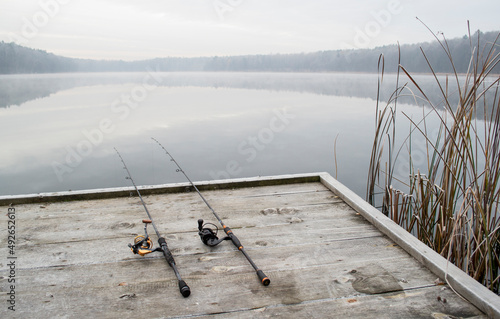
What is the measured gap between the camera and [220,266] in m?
1.46

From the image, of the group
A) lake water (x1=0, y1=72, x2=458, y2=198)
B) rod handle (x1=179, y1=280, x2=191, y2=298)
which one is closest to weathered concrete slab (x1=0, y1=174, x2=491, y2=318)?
rod handle (x1=179, y1=280, x2=191, y2=298)

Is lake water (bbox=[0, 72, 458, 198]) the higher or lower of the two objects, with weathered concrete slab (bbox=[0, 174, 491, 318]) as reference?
lower

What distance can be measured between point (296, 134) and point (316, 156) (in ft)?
Result: 7.46

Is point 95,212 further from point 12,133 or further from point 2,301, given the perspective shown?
point 12,133

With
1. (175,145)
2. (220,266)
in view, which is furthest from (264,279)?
(175,145)

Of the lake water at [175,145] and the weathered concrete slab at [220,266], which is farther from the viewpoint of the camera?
the lake water at [175,145]

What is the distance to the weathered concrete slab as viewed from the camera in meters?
1.20

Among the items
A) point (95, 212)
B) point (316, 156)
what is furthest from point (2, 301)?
point (316, 156)

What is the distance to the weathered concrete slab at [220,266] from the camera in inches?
47.1

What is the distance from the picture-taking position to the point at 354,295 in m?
→ 1.26

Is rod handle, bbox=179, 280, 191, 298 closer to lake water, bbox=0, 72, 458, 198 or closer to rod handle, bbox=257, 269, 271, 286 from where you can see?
rod handle, bbox=257, 269, 271, 286

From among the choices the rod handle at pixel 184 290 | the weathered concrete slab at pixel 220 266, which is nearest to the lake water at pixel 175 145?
the weathered concrete slab at pixel 220 266

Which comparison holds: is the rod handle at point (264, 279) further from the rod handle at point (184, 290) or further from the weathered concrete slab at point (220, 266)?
the rod handle at point (184, 290)

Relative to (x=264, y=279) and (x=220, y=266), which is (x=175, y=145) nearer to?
(x=220, y=266)
